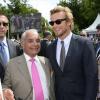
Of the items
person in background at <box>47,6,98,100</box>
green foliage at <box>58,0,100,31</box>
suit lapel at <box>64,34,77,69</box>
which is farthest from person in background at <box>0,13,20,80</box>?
green foliage at <box>58,0,100,31</box>

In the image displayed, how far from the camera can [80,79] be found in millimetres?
5367

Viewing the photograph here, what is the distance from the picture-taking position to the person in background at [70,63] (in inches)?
209

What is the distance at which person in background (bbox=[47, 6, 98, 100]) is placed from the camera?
5309 millimetres

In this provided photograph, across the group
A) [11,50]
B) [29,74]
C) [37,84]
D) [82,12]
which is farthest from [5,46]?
[82,12]

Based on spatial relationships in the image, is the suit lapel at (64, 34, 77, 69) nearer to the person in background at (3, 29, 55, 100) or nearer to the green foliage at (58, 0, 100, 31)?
the person in background at (3, 29, 55, 100)

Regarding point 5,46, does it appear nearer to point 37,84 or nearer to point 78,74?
point 37,84

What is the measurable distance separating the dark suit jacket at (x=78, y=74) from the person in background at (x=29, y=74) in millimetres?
152

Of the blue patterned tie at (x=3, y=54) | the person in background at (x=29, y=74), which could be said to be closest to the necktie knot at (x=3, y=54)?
the blue patterned tie at (x=3, y=54)

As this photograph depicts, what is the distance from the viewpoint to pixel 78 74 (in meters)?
5.35

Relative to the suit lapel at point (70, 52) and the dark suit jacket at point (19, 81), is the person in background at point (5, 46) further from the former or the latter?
the suit lapel at point (70, 52)

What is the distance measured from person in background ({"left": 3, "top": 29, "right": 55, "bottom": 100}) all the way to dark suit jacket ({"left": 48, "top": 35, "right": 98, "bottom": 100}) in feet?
0.50

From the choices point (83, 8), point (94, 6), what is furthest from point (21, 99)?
point (83, 8)

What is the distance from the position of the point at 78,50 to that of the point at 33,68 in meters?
0.66

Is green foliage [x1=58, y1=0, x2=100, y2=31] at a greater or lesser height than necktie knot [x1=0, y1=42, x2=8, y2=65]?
lesser
